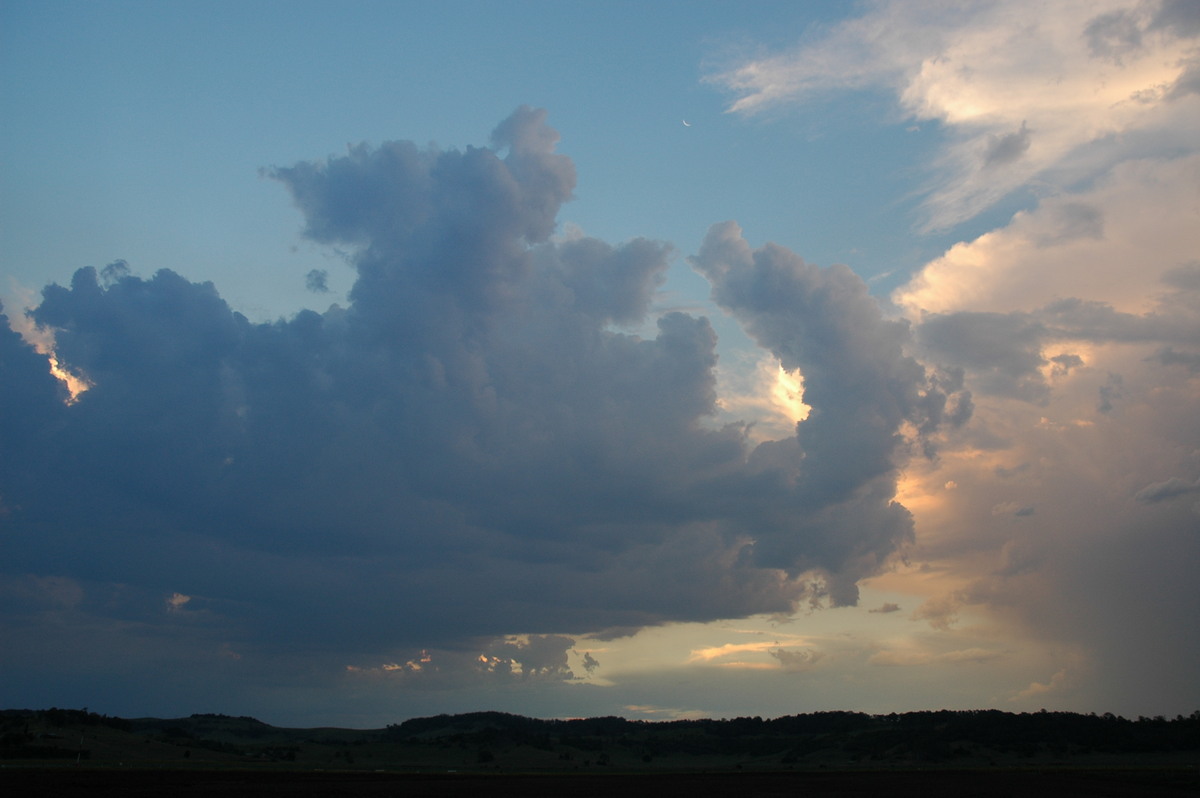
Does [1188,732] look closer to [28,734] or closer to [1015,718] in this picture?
[1015,718]

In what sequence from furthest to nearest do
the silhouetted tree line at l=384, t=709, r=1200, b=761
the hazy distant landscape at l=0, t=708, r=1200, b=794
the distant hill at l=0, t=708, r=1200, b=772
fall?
the silhouetted tree line at l=384, t=709, r=1200, b=761, the distant hill at l=0, t=708, r=1200, b=772, the hazy distant landscape at l=0, t=708, r=1200, b=794

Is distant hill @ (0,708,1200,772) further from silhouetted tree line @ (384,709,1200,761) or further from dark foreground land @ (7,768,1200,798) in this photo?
dark foreground land @ (7,768,1200,798)

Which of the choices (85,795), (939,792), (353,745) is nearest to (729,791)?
(939,792)

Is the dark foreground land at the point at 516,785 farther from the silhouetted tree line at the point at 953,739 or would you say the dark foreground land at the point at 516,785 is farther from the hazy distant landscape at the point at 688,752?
the silhouetted tree line at the point at 953,739

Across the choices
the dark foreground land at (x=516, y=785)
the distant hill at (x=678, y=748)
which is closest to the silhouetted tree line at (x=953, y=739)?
the distant hill at (x=678, y=748)

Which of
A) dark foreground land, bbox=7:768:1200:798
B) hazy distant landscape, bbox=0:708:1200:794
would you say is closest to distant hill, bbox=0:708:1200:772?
hazy distant landscape, bbox=0:708:1200:794

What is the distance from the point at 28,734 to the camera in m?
104

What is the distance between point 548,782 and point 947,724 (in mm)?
118813

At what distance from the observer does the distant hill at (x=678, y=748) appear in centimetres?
11181

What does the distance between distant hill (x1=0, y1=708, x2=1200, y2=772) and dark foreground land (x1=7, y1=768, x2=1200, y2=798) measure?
22509 mm

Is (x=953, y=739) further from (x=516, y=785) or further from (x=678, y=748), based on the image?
(x=516, y=785)

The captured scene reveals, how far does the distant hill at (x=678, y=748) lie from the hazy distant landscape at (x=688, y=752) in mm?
275

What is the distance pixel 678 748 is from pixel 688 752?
3.01 metres

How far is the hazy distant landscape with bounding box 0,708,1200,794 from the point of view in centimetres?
10169
